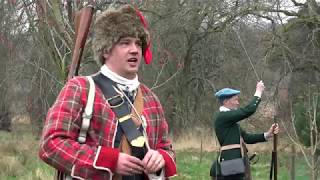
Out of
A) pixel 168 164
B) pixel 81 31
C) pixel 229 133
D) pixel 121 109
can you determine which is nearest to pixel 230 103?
pixel 229 133

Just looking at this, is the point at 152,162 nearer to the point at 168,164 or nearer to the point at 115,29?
the point at 168,164

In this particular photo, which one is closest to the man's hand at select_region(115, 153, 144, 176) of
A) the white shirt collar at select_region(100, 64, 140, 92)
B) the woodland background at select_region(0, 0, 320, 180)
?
the white shirt collar at select_region(100, 64, 140, 92)

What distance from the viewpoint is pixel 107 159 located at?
2.67 metres

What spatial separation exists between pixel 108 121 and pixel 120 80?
23 cm

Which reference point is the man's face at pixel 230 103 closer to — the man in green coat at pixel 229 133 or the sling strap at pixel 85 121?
the man in green coat at pixel 229 133

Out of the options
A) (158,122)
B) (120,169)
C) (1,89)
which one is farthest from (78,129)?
(1,89)

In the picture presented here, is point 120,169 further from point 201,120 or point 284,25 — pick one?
point 201,120

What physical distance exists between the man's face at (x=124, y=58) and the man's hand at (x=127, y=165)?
427mm

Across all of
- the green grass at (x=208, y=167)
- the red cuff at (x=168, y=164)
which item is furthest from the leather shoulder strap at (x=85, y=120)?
the green grass at (x=208, y=167)

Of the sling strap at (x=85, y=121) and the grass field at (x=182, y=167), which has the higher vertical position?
the sling strap at (x=85, y=121)

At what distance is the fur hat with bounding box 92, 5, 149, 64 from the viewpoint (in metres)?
2.95

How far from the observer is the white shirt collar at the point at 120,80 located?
2.91m

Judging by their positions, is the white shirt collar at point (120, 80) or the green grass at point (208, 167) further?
the green grass at point (208, 167)

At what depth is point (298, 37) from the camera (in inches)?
698
